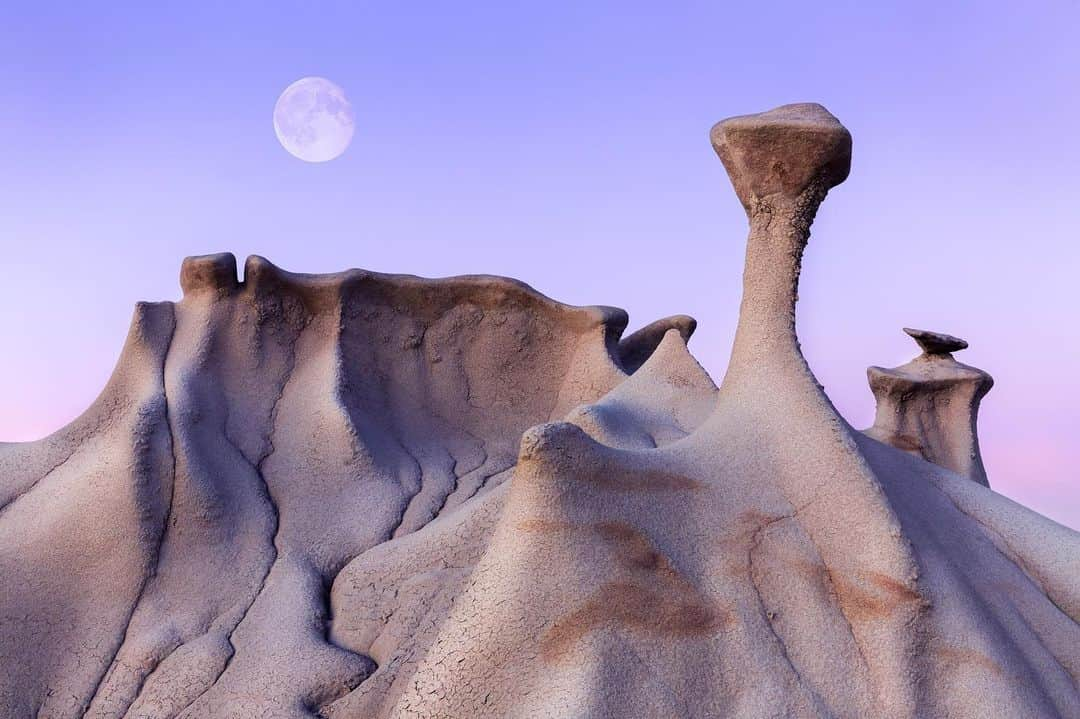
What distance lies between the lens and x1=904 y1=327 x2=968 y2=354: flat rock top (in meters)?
9.56

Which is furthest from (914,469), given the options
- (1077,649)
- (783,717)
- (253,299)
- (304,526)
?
(253,299)

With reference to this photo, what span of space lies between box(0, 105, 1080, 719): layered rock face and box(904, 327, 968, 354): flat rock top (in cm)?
287

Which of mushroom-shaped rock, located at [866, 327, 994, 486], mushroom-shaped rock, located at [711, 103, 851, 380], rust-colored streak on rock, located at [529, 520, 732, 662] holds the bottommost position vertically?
mushroom-shaped rock, located at [866, 327, 994, 486]

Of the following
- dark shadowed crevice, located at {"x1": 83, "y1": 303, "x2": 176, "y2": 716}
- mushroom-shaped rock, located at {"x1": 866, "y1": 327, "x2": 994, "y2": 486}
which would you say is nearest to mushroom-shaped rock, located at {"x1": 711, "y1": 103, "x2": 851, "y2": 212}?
dark shadowed crevice, located at {"x1": 83, "y1": 303, "x2": 176, "y2": 716}

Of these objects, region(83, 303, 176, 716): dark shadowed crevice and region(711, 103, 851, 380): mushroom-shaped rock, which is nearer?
region(711, 103, 851, 380): mushroom-shaped rock

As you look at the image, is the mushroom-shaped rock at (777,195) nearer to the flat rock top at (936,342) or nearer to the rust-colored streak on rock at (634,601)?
the rust-colored streak on rock at (634,601)

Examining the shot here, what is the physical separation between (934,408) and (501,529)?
244 inches

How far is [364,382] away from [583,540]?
3778mm

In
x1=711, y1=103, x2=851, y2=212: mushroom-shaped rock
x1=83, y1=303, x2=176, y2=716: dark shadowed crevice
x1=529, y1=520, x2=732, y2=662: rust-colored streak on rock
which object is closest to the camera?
x1=529, y1=520, x2=732, y2=662: rust-colored streak on rock

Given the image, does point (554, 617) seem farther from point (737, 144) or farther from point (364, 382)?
point (364, 382)

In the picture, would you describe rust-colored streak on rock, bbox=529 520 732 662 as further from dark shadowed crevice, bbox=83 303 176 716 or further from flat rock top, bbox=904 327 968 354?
flat rock top, bbox=904 327 968 354

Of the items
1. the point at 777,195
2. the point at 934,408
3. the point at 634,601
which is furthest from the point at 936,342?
the point at 634,601

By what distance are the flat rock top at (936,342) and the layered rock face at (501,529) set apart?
2.87 metres

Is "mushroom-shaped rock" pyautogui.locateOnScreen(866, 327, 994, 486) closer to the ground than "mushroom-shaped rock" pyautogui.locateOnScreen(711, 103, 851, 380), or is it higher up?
closer to the ground
